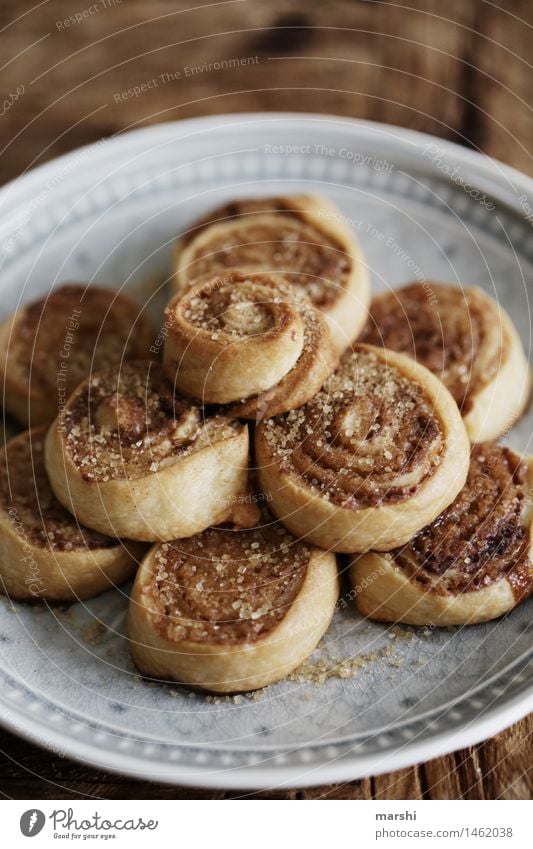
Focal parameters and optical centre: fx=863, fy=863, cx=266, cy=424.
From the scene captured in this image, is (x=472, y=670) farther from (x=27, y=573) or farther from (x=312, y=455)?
(x=27, y=573)

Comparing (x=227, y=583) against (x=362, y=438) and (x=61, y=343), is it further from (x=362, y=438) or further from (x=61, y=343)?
(x=61, y=343)

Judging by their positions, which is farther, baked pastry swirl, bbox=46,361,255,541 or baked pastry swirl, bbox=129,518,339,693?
baked pastry swirl, bbox=46,361,255,541

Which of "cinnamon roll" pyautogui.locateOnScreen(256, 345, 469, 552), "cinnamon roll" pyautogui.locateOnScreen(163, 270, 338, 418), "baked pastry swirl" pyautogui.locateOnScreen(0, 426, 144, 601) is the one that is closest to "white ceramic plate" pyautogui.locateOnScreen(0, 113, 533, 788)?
"baked pastry swirl" pyautogui.locateOnScreen(0, 426, 144, 601)

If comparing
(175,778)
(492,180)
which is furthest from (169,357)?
(492,180)

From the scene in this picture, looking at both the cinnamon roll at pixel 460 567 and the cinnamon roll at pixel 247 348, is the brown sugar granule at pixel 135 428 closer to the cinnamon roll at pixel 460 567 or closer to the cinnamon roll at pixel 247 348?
the cinnamon roll at pixel 247 348

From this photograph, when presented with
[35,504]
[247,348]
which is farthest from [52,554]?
[247,348]

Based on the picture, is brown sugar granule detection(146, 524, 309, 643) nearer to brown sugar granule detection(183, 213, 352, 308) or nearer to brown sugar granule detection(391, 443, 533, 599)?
brown sugar granule detection(391, 443, 533, 599)
